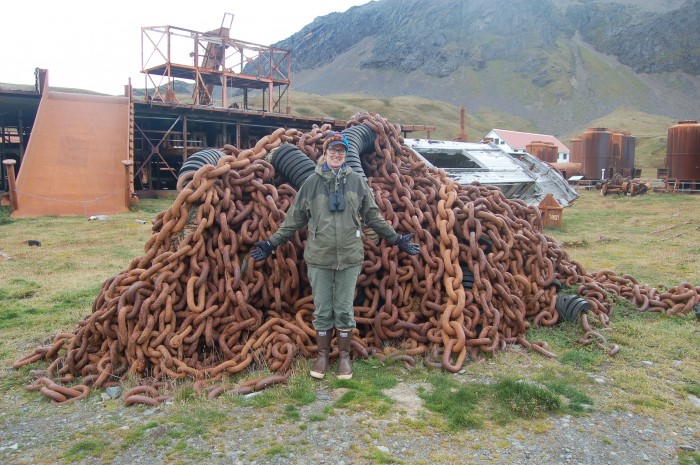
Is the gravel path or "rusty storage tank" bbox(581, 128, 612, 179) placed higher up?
"rusty storage tank" bbox(581, 128, 612, 179)

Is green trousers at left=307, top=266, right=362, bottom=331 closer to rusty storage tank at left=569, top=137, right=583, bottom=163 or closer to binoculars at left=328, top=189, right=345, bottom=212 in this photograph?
binoculars at left=328, top=189, right=345, bottom=212

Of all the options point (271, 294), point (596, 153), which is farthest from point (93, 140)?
point (596, 153)

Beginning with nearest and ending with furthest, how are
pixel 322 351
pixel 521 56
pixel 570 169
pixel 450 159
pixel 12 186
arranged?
pixel 322 351 → pixel 450 159 → pixel 12 186 → pixel 570 169 → pixel 521 56

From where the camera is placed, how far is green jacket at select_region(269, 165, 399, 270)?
434 cm

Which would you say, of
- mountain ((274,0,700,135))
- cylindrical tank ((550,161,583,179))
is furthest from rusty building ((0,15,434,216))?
mountain ((274,0,700,135))

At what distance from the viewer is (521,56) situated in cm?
12256

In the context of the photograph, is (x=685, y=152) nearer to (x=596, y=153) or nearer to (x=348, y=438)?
(x=596, y=153)

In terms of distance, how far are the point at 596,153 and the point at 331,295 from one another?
28468mm

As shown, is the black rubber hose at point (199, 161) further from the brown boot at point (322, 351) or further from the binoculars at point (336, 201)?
the brown boot at point (322, 351)

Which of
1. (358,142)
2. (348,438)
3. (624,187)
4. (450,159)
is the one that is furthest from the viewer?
(624,187)

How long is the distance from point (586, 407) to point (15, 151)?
25.1m

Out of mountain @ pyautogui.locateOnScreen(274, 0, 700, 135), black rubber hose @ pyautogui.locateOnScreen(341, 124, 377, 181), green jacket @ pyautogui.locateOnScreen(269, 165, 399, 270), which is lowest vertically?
green jacket @ pyautogui.locateOnScreen(269, 165, 399, 270)

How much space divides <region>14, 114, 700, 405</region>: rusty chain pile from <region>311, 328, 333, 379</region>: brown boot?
202mm

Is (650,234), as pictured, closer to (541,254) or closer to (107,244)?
(541,254)
